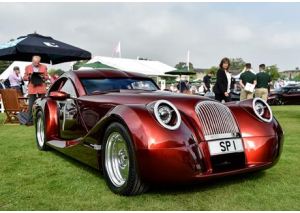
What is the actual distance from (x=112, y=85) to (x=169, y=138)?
79.1 inches

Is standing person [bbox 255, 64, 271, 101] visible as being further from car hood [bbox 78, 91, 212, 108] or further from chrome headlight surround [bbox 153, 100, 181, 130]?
chrome headlight surround [bbox 153, 100, 181, 130]

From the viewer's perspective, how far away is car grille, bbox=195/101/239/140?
366cm

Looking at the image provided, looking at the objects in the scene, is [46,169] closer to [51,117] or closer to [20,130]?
[51,117]

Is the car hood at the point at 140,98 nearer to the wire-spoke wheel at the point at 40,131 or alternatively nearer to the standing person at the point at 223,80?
the wire-spoke wheel at the point at 40,131

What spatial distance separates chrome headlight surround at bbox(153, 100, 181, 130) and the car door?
4.99ft

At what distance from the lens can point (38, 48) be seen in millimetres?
10281

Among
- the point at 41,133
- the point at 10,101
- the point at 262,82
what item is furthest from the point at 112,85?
the point at 262,82

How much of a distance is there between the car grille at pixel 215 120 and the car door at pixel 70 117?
65.4 inches

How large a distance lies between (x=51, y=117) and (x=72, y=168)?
123 centimetres

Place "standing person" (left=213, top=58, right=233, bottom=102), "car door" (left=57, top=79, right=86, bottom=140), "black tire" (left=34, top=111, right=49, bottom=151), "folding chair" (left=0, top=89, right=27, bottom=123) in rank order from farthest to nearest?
1. "folding chair" (left=0, top=89, right=27, bottom=123)
2. "standing person" (left=213, top=58, right=233, bottom=102)
3. "black tire" (left=34, top=111, right=49, bottom=151)
4. "car door" (left=57, top=79, right=86, bottom=140)

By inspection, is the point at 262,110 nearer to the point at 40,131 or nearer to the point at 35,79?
the point at 40,131

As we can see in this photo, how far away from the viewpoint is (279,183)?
397 cm

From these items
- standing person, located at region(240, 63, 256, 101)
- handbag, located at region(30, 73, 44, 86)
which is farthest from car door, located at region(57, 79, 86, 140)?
standing person, located at region(240, 63, 256, 101)

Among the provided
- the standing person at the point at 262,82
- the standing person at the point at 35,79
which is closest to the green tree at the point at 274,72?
the standing person at the point at 262,82
